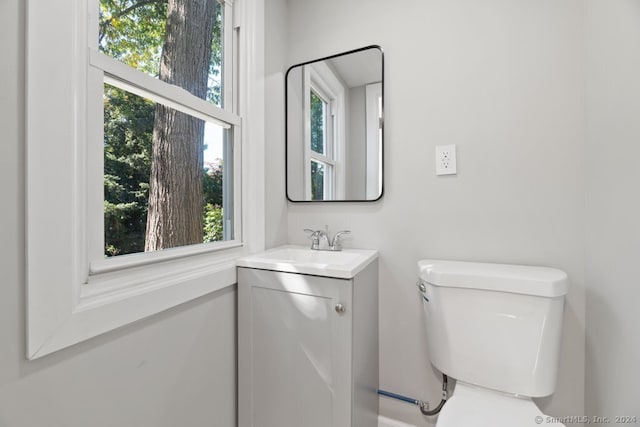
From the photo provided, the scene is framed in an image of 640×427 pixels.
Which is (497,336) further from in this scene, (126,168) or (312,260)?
(126,168)

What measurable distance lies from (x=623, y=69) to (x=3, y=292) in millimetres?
1575

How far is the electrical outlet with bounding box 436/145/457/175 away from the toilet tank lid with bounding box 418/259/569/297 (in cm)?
39

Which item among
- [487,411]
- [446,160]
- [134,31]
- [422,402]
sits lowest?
[422,402]

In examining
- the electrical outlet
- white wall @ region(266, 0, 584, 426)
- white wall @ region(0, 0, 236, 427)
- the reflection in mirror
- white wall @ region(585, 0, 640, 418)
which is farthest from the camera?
the reflection in mirror

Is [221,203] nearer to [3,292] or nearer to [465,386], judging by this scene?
[3,292]

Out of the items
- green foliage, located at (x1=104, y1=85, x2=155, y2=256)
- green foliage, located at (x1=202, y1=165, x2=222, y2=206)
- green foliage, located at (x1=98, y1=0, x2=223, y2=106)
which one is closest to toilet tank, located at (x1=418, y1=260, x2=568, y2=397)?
green foliage, located at (x1=202, y1=165, x2=222, y2=206)

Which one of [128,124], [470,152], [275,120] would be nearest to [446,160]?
[470,152]

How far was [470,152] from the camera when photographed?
1.20 m

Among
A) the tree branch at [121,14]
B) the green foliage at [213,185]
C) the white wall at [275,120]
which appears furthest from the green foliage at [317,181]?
the tree branch at [121,14]

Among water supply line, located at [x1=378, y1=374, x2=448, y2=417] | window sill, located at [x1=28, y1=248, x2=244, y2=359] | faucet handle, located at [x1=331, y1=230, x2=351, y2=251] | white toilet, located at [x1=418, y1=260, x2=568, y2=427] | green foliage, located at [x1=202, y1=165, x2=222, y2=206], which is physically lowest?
water supply line, located at [x1=378, y1=374, x2=448, y2=417]

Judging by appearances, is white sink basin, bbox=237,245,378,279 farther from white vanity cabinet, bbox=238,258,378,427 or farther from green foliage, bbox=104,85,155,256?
green foliage, bbox=104,85,155,256

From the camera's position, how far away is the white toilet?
0.90 meters

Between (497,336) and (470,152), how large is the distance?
28.2 inches

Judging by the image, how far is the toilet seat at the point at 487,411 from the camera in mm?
808
